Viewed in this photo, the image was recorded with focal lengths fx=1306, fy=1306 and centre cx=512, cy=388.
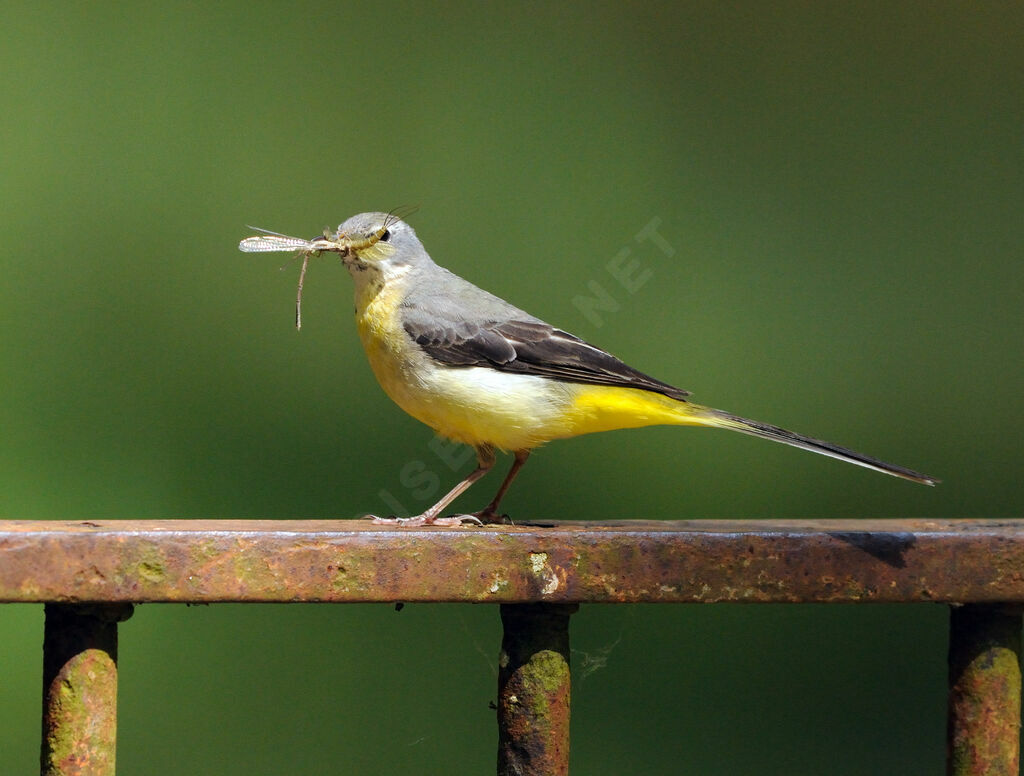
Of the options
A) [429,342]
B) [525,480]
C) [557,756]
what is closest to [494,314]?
[429,342]

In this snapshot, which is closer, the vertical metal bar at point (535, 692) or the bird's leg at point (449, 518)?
the vertical metal bar at point (535, 692)

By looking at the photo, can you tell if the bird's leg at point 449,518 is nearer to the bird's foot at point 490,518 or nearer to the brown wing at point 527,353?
the bird's foot at point 490,518

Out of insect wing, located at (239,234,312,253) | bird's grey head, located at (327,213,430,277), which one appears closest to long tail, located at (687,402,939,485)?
bird's grey head, located at (327,213,430,277)

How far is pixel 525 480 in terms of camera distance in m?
4.41

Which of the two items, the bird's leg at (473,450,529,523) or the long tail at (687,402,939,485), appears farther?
the bird's leg at (473,450,529,523)

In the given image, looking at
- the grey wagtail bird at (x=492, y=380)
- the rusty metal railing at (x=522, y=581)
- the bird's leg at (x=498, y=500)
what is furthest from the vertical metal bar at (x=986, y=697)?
the bird's leg at (x=498, y=500)

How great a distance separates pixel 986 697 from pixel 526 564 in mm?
841

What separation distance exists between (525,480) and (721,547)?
2.26 metres

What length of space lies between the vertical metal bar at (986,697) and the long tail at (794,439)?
0.89ft

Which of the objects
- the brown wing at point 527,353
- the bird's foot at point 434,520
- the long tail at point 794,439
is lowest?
the bird's foot at point 434,520

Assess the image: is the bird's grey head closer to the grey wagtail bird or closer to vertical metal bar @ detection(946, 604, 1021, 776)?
the grey wagtail bird

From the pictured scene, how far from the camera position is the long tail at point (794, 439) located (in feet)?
8.00

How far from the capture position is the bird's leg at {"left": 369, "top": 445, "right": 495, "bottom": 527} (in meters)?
2.92

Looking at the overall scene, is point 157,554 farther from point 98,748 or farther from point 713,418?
point 713,418
